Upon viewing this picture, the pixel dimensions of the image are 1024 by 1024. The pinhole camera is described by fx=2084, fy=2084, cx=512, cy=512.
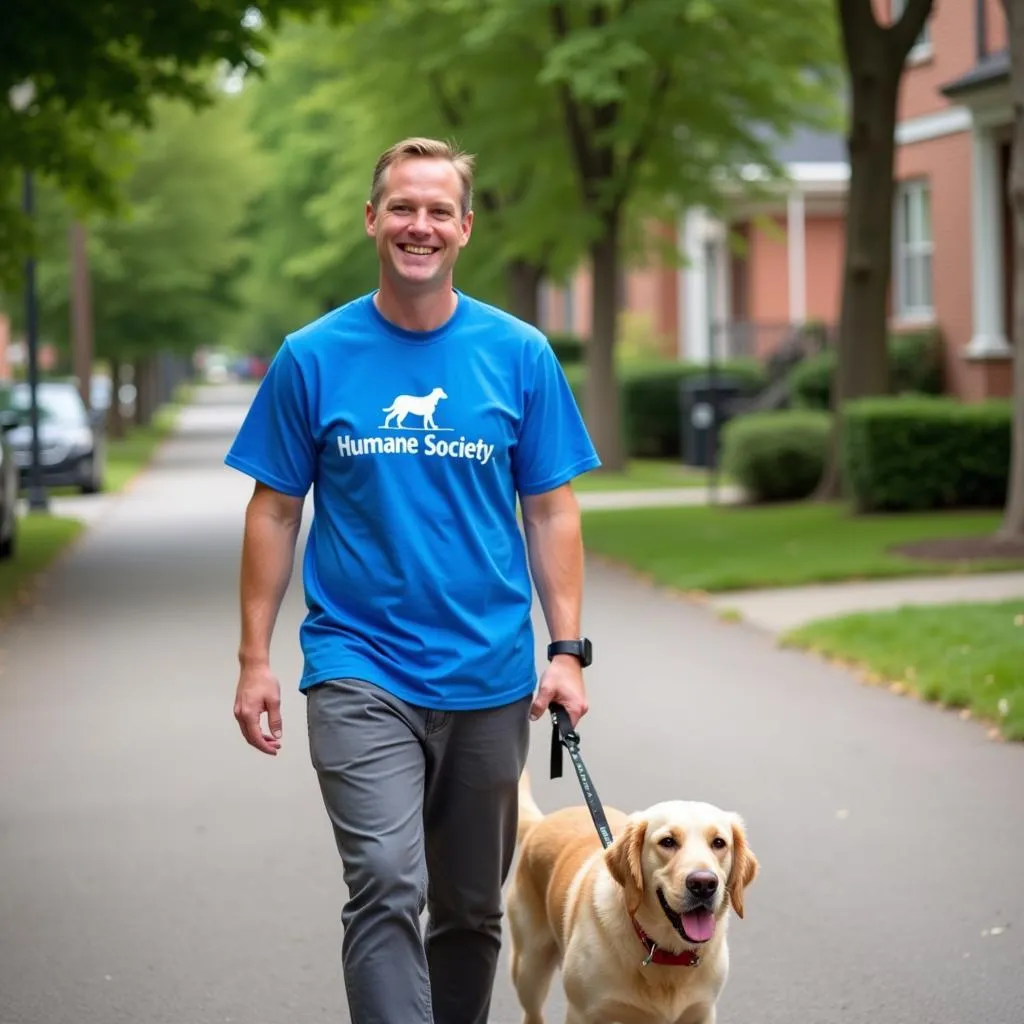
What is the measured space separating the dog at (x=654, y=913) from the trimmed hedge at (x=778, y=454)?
18.8 meters

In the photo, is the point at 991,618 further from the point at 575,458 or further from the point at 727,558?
the point at 575,458

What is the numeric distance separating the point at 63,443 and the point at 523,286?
10.8 metres

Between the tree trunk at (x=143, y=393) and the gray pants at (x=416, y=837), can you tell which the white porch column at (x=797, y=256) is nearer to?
the tree trunk at (x=143, y=393)

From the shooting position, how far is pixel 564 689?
4.37 meters

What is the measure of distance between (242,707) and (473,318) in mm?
936

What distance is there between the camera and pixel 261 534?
14.2ft

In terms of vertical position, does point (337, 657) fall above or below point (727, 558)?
above

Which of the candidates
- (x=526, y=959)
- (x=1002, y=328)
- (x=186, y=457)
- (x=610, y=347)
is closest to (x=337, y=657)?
(x=526, y=959)

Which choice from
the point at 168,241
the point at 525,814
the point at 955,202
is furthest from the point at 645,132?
the point at 525,814

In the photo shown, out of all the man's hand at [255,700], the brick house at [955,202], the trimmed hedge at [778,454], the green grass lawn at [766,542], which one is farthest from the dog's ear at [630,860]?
the trimmed hedge at [778,454]

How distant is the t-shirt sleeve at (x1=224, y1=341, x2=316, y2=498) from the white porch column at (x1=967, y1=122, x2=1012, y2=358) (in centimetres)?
2288

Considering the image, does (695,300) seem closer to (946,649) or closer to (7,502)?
(7,502)

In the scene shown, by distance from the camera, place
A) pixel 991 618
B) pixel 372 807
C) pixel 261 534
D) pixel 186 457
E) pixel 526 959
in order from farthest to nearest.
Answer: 1. pixel 186 457
2. pixel 991 618
3. pixel 526 959
4. pixel 261 534
5. pixel 372 807

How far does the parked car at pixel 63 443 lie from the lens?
92.3ft
